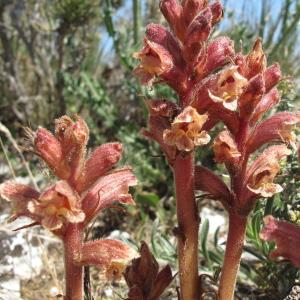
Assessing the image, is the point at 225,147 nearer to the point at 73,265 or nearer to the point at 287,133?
the point at 287,133

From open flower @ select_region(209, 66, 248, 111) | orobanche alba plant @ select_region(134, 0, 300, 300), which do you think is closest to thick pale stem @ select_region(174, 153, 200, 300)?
orobanche alba plant @ select_region(134, 0, 300, 300)

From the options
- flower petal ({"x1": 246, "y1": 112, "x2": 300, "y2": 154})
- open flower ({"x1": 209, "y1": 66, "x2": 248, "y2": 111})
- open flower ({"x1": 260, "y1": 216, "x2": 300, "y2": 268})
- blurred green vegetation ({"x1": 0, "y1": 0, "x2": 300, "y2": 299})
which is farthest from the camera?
blurred green vegetation ({"x1": 0, "y1": 0, "x2": 300, "y2": 299})

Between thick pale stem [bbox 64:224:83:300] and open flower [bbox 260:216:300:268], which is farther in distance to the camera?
thick pale stem [bbox 64:224:83:300]

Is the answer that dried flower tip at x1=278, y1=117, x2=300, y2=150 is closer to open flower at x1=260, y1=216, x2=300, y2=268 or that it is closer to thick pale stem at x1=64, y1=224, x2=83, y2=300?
open flower at x1=260, y1=216, x2=300, y2=268

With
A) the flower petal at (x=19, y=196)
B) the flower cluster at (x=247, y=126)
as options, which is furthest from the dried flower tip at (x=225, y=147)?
the flower petal at (x=19, y=196)

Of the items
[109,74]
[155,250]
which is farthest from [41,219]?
[109,74]

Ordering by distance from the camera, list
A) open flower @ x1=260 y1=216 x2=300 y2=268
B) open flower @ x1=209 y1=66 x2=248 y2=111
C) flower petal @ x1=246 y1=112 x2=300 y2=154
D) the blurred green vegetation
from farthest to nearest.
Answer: the blurred green vegetation
flower petal @ x1=246 y1=112 x2=300 y2=154
open flower @ x1=209 y1=66 x2=248 y2=111
open flower @ x1=260 y1=216 x2=300 y2=268

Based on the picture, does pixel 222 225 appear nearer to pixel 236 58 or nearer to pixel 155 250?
pixel 155 250

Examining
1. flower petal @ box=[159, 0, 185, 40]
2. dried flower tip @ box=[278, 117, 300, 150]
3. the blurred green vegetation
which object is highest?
flower petal @ box=[159, 0, 185, 40]

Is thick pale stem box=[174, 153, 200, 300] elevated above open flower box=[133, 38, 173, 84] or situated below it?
below
